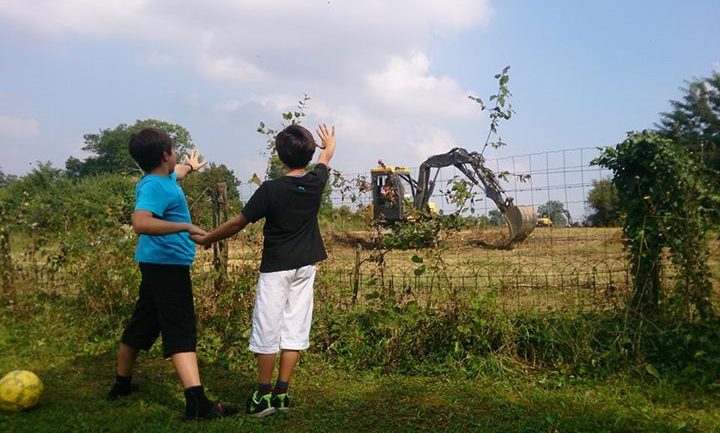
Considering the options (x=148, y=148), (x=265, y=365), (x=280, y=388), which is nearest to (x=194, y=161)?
(x=148, y=148)

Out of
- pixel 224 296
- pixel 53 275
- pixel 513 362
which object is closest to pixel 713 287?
pixel 513 362

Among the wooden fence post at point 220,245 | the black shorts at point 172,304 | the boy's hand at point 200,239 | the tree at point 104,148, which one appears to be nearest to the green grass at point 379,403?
the black shorts at point 172,304

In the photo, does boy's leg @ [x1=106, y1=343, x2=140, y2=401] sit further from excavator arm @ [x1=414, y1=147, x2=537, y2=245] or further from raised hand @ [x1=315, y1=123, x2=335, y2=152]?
excavator arm @ [x1=414, y1=147, x2=537, y2=245]

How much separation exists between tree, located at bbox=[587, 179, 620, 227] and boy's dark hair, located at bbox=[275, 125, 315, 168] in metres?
2.87

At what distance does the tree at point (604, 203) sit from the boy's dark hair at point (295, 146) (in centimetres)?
287

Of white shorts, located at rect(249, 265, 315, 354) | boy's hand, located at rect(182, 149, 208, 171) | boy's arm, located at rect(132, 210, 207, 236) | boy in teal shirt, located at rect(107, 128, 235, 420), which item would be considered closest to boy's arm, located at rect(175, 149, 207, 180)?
boy's hand, located at rect(182, 149, 208, 171)

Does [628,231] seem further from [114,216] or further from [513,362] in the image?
[114,216]

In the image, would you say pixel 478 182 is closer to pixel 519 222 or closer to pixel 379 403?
pixel 519 222

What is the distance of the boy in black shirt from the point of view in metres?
3.32

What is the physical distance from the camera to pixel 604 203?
1191 centimetres

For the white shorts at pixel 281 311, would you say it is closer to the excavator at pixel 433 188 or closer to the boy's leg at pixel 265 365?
the boy's leg at pixel 265 365

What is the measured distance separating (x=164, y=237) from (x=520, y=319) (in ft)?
8.65

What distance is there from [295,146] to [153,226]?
90cm

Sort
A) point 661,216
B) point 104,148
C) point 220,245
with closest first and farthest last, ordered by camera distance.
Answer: point 661,216 < point 220,245 < point 104,148
